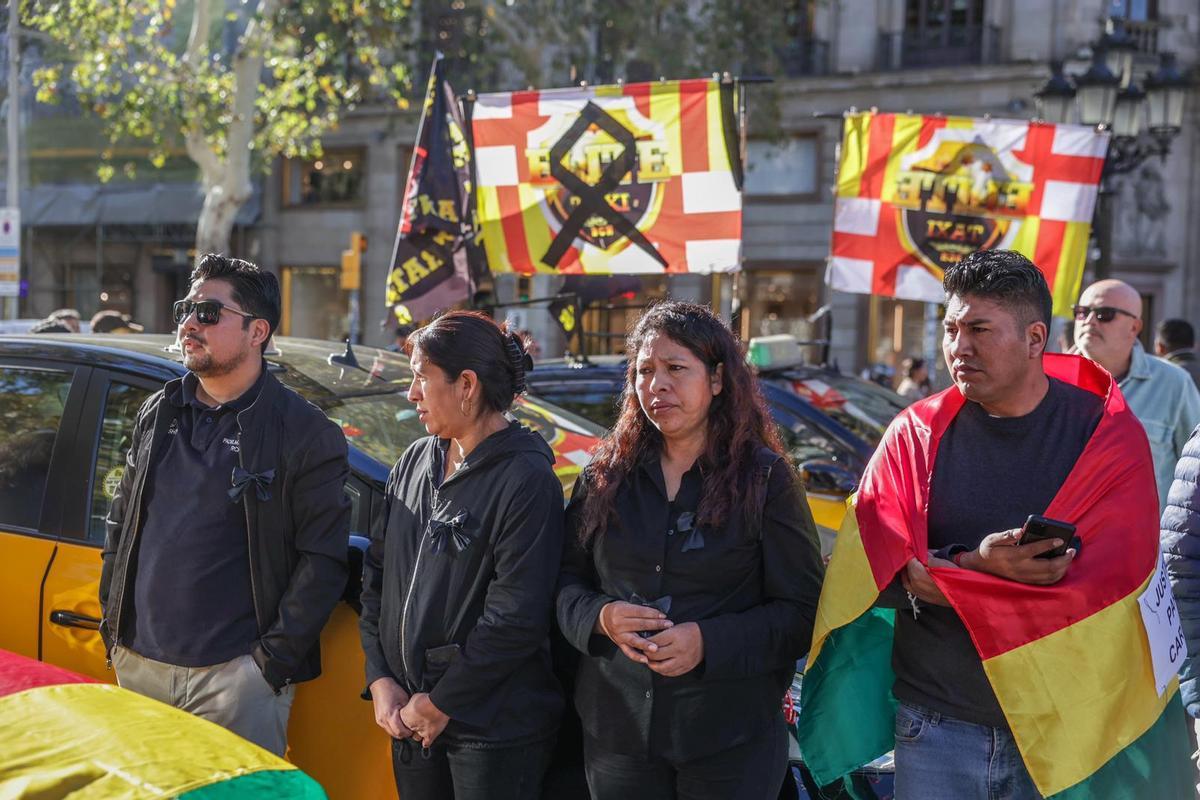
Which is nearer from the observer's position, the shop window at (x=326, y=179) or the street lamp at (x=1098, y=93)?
the street lamp at (x=1098, y=93)

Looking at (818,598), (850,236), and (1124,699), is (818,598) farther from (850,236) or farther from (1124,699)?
(850,236)

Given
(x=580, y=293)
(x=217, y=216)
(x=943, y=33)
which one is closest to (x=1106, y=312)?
(x=580, y=293)

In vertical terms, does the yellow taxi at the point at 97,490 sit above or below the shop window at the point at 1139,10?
below

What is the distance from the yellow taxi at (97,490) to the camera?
3342mm

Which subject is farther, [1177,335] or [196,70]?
[196,70]

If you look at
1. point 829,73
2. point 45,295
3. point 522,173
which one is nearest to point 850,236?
point 522,173

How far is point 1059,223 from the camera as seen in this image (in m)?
7.93

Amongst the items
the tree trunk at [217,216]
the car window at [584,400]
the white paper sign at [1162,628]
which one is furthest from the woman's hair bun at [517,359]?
the tree trunk at [217,216]

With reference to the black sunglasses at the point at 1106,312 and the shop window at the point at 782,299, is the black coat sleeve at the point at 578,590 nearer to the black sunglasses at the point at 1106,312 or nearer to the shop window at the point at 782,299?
the black sunglasses at the point at 1106,312

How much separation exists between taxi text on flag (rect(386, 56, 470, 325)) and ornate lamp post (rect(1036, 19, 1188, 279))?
5540mm

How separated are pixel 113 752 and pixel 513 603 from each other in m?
1.02

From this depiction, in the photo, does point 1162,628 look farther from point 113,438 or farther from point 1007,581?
point 113,438

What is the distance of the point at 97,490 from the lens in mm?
3787

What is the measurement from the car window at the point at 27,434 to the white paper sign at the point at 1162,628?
10.3 ft
